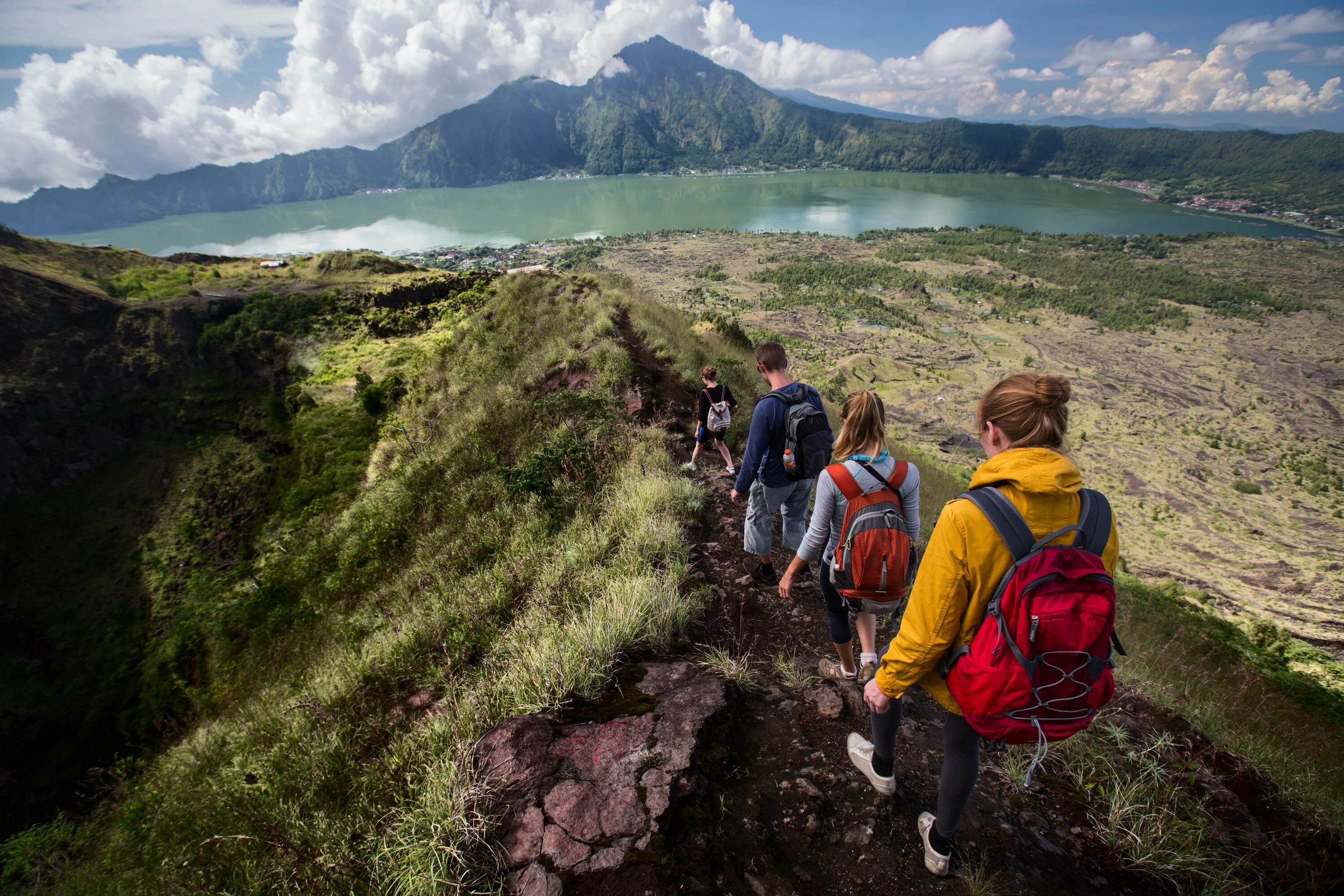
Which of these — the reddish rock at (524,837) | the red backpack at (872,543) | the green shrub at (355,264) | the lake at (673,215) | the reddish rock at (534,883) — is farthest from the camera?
the lake at (673,215)

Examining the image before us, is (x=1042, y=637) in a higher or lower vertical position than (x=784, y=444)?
higher

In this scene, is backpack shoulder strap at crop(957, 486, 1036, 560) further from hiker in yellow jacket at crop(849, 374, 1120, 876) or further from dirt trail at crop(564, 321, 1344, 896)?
dirt trail at crop(564, 321, 1344, 896)

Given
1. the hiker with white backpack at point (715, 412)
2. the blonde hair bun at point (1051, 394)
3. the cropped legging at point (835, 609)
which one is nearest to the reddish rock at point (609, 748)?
the cropped legging at point (835, 609)

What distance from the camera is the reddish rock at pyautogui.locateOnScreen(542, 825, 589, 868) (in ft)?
6.19

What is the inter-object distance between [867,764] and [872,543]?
1053mm

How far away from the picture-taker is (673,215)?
379 ft

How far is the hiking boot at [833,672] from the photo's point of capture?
122 inches

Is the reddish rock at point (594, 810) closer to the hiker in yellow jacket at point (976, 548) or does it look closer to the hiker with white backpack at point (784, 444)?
the hiker in yellow jacket at point (976, 548)

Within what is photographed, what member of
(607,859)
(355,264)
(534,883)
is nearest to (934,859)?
(607,859)

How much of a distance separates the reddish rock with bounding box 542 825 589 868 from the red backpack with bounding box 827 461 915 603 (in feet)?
5.36

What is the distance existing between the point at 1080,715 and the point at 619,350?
7.76 m

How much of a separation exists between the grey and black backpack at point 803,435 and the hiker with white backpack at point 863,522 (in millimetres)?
718

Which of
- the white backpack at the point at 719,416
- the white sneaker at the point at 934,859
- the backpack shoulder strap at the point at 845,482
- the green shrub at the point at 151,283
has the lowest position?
the white sneaker at the point at 934,859

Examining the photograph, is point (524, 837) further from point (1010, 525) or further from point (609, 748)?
point (1010, 525)
